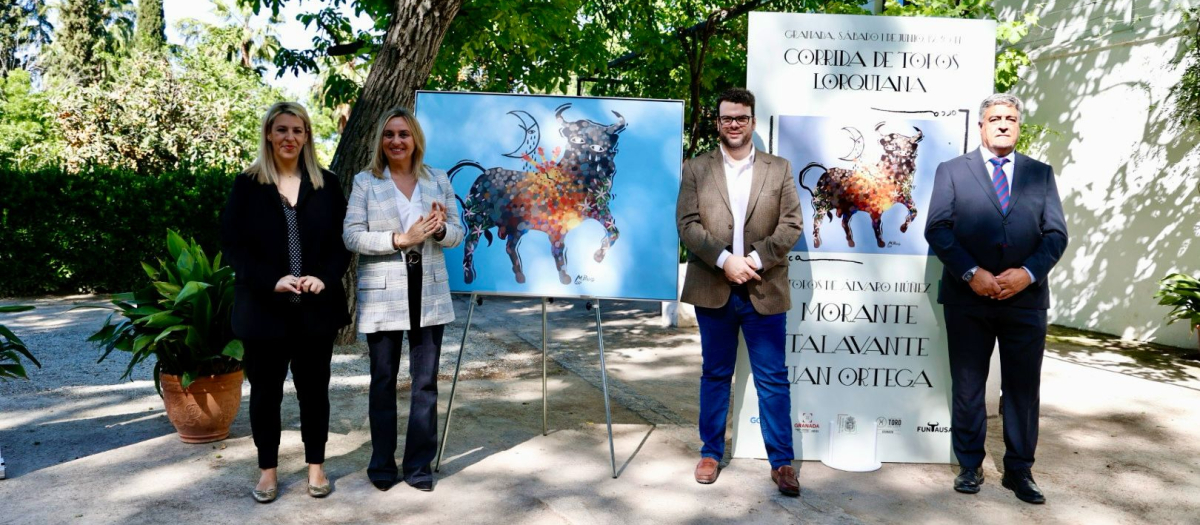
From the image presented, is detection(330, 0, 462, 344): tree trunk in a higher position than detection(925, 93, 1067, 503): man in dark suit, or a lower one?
higher

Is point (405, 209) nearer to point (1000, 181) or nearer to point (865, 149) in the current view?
point (865, 149)

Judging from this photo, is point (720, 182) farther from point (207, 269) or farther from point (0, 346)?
point (0, 346)

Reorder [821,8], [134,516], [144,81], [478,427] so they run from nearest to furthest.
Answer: [134,516], [478,427], [821,8], [144,81]

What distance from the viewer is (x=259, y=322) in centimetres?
356

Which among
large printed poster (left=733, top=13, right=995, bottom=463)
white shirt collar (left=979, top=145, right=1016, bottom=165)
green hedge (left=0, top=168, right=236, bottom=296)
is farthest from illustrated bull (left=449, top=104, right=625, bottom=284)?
green hedge (left=0, top=168, right=236, bottom=296)

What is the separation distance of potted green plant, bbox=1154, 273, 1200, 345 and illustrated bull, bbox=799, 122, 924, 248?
16.8 ft

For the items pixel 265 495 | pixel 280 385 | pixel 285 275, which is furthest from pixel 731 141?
pixel 265 495

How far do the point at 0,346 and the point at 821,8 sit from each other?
1123 centimetres

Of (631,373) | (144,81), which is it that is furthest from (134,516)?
(144,81)

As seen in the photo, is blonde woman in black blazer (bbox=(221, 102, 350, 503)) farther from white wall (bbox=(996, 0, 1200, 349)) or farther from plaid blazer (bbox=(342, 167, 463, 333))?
white wall (bbox=(996, 0, 1200, 349))

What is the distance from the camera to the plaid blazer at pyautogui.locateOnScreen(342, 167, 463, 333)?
145 inches

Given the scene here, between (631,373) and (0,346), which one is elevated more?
(0,346)

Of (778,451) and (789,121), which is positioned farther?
(789,121)

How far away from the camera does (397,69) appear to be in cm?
681
